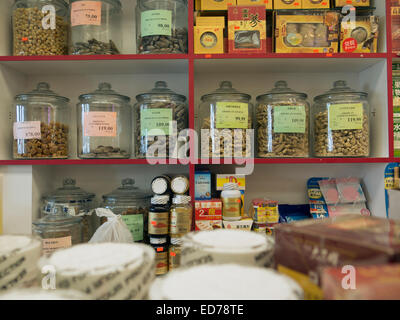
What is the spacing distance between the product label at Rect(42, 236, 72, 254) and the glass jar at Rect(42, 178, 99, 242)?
0.38 ft

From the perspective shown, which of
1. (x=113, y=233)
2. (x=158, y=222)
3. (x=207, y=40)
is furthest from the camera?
(x=207, y=40)

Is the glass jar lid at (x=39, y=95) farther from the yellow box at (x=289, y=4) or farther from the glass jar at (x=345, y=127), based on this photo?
the glass jar at (x=345, y=127)

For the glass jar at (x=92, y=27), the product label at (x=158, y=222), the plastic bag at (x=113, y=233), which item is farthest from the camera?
the glass jar at (x=92, y=27)

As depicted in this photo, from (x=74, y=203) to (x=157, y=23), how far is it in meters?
0.81

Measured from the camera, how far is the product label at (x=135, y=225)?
1065mm

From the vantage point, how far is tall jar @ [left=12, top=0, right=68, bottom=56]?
3.64 feet

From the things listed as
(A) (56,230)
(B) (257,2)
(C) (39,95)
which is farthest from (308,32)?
(A) (56,230)

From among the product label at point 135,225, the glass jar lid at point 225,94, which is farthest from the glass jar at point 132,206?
the glass jar lid at point 225,94

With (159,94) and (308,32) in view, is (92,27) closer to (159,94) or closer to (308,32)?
(159,94)

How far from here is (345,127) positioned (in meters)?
1.08

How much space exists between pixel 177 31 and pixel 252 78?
0.43 meters

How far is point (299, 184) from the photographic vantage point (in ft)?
4.45

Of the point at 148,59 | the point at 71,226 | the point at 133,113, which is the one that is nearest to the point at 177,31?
the point at 148,59

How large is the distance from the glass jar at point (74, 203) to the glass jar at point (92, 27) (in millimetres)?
580
